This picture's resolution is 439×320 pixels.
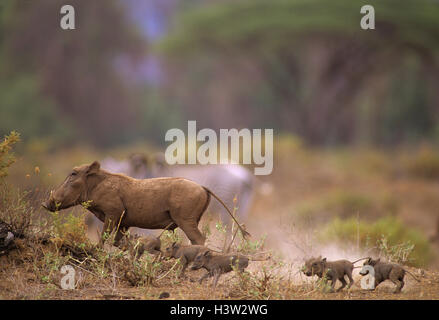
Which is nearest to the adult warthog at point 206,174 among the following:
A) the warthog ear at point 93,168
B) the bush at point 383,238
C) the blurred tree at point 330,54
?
the bush at point 383,238

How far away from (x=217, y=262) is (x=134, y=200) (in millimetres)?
1049

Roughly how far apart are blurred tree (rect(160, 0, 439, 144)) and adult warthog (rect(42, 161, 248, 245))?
21055 millimetres

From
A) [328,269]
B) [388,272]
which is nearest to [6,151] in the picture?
[328,269]

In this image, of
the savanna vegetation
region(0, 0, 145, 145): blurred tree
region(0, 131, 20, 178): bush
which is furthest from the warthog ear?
region(0, 0, 145, 145): blurred tree

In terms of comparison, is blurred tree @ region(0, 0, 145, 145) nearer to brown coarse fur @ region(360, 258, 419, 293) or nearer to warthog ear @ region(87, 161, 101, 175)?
warthog ear @ region(87, 161, 101, 175)

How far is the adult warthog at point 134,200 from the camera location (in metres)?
5.84

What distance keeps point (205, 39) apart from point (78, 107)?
1128 centimetres

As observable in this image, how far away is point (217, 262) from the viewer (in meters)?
5.48

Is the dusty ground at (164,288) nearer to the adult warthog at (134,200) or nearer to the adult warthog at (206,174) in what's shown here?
the adult warthog at (134,200)

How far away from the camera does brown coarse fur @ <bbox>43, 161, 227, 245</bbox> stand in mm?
5836

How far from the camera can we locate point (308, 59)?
36.7m

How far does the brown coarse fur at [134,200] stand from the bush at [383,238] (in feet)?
7.60
